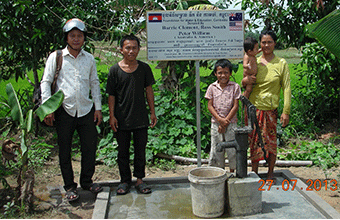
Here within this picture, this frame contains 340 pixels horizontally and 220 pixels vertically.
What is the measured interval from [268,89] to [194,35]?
110cm

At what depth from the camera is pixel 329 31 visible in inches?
175

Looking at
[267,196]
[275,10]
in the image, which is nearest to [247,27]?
[275,10]

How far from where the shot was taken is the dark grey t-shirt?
13.7ft

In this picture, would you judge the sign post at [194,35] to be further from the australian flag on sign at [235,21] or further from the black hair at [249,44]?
the black hair at [249,44]

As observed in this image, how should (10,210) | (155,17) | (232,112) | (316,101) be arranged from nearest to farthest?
(10,210) < (232,112) < (155,17) < (316,101)

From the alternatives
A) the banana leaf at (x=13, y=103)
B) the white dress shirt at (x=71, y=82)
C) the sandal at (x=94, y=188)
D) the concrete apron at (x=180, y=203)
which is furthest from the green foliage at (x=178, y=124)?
the banana leaf at (x=13, y=103)

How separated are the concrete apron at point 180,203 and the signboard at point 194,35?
1.63 m

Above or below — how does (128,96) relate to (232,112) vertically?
above

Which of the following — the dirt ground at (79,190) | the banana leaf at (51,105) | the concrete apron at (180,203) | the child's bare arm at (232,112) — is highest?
the banana leaf at (51,105)

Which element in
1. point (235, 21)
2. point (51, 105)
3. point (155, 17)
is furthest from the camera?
point (235, 21)

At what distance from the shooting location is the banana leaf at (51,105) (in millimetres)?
3652

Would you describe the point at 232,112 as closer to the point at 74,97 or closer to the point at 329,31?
the point at 329,31

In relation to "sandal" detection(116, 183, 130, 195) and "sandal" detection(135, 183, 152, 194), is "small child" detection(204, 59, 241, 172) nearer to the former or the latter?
"sandal" detection(135, 183, 152, 194)

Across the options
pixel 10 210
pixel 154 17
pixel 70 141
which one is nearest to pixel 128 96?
pixel 70 141
